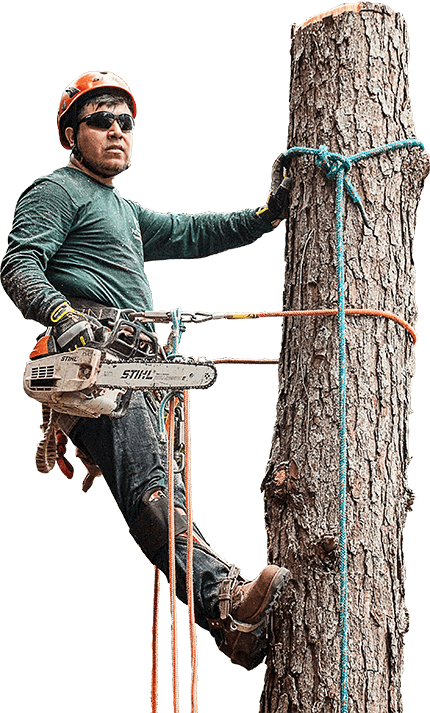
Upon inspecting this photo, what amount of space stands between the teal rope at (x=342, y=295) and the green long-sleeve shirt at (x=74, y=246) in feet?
2.30

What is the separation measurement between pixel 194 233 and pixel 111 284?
0.70 m

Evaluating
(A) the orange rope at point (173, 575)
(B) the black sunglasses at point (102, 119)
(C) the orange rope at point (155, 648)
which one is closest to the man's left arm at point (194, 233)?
(B) the black sunglasses at point (102, 119)

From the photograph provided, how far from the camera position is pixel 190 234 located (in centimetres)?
494

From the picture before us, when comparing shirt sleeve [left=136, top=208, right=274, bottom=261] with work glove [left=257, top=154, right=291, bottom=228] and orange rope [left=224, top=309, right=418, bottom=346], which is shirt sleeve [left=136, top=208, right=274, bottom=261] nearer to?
work glove [left=257, top=154, right=291, bottom=228]

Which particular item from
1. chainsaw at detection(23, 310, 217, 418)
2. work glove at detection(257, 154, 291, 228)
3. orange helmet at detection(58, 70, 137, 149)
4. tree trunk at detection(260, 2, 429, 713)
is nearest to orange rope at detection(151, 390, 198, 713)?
chainsaw at detection(23, 310, 217, 418)

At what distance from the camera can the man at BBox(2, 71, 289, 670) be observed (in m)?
3.99

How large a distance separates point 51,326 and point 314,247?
113cm

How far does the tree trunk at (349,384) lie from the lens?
3883 millimetres

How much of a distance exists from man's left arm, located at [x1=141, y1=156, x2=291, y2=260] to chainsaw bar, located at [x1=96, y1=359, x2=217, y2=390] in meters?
1.15

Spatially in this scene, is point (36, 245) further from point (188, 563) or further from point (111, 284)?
point (188, 563)

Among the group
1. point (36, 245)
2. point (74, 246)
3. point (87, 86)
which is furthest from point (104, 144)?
point (36, 245)

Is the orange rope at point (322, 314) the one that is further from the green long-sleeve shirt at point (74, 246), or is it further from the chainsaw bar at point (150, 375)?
the green long-sleeve shirt at point (74, 246)

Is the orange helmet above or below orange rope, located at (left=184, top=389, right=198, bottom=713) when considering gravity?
above

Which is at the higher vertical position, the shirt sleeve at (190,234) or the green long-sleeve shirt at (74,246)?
the shirt sleeve at (190,234)
